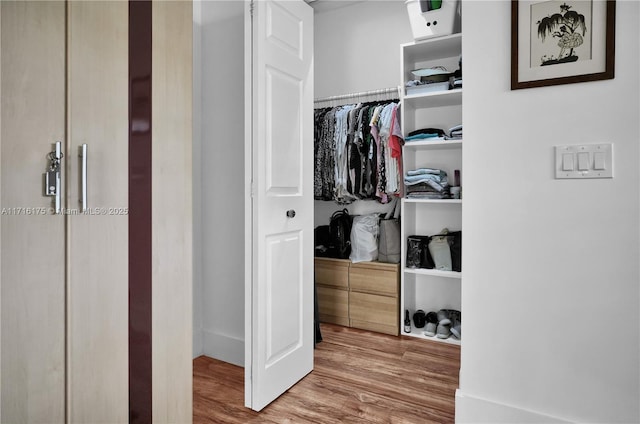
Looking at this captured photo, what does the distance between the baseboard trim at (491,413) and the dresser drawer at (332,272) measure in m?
1.53

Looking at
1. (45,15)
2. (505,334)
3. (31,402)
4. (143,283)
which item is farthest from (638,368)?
(45,15)

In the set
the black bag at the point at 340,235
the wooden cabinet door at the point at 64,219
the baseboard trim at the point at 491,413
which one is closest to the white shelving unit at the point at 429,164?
the black bag at the point at 340,235

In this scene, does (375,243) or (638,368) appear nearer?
(638,368)

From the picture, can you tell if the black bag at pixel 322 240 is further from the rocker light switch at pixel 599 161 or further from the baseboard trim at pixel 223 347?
the rocker light switch at pixel 599 161

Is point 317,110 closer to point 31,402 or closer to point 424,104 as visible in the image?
point 424,104

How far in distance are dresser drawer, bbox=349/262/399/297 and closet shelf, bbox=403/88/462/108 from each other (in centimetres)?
127

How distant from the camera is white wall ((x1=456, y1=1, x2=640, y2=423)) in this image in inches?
54.6

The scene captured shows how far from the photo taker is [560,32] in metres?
1.44

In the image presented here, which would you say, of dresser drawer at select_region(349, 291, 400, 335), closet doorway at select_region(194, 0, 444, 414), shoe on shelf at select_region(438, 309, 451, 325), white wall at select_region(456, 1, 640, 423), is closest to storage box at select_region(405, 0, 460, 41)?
white wall at select_region(456, 1, 640, 423)

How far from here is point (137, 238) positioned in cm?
110

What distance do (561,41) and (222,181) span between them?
1.88 metres

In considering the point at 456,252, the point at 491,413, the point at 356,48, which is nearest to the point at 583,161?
the point at 491,413

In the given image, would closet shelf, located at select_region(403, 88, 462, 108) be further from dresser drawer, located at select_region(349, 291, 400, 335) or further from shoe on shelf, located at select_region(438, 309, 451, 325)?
shoe on shelf, located at select_region(438, 309, 451, 325)

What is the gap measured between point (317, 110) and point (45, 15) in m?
2.62
